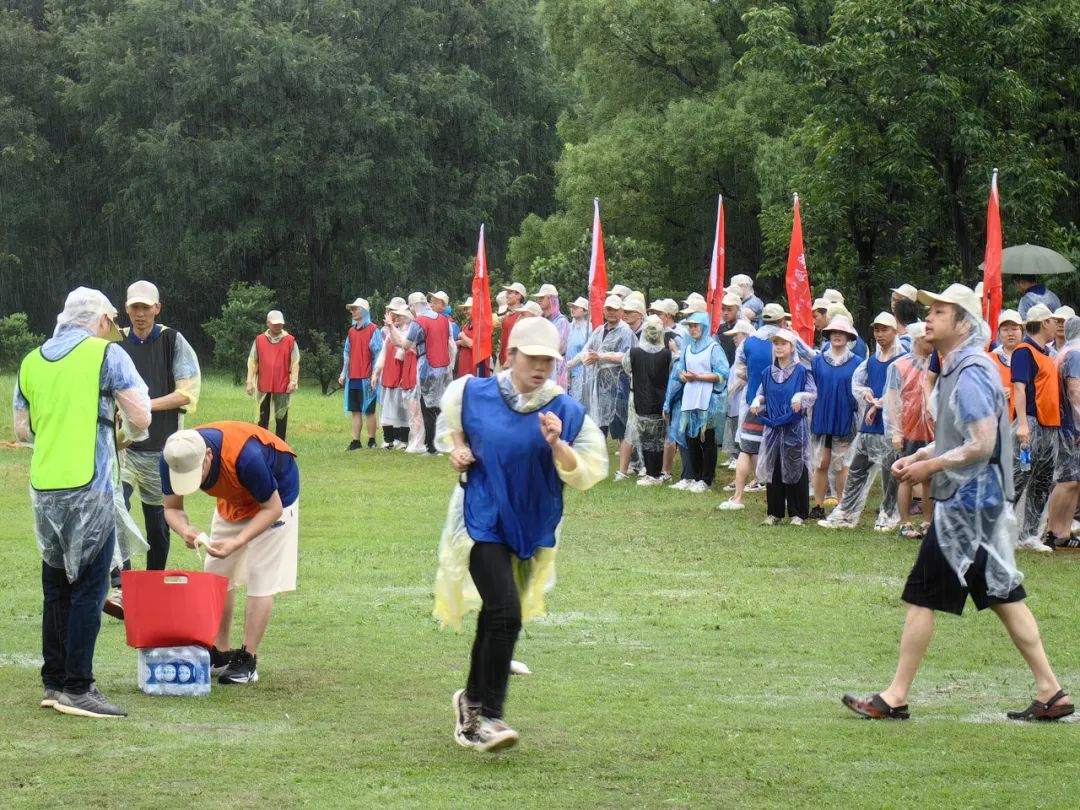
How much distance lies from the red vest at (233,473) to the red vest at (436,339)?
51.8 feet

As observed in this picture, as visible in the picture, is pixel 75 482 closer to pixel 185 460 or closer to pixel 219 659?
pixel 185 460

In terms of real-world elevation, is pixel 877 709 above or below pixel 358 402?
below

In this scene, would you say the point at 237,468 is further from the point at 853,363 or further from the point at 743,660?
the point at 853,363

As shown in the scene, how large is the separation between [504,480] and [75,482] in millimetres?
2152

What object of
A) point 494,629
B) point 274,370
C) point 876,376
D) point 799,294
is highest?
point 799,294

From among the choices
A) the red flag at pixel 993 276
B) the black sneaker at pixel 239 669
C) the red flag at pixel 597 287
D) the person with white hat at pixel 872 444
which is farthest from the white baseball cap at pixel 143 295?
the red flag at pixel 597 287

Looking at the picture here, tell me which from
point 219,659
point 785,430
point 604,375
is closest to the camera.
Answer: point 219,659

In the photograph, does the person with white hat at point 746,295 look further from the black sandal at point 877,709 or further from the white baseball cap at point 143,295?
the black sandal at point 877,709

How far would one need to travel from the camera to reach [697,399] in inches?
734

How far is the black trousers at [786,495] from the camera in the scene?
16.3 metres

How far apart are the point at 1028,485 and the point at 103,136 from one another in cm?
4445

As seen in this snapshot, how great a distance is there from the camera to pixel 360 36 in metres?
56.1

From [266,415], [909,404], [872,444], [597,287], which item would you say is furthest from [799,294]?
[266,415]

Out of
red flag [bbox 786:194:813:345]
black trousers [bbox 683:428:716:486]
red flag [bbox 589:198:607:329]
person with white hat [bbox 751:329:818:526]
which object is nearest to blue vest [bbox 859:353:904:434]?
person with white hat [bbox 751:329:818:526]
